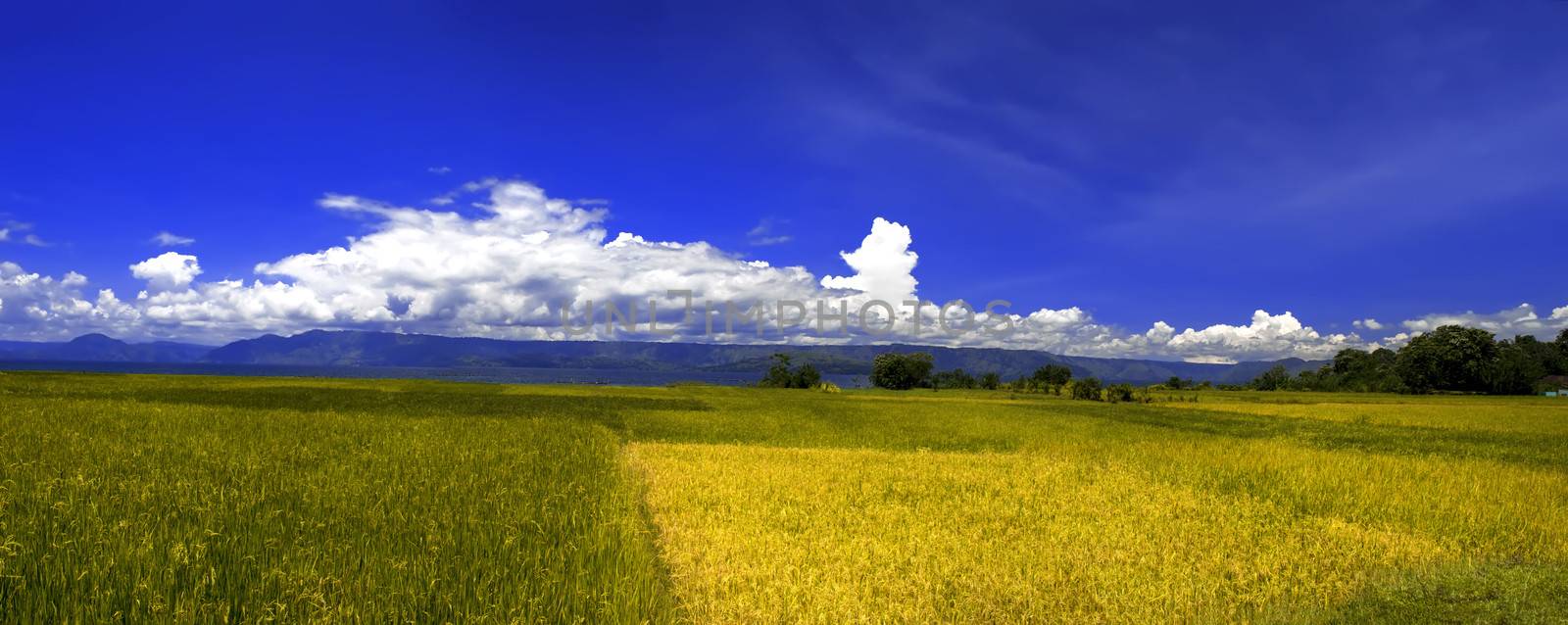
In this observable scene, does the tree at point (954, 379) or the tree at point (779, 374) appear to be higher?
the tree at point (779, 374)

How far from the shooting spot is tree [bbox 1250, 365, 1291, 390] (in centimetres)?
11382

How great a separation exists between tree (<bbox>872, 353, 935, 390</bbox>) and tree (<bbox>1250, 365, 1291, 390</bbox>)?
2065 inches

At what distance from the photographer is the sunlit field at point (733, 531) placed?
5.80 m

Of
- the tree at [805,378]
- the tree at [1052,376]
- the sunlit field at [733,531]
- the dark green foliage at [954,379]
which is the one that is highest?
the sunlit field at [733,531]

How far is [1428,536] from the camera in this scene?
981cm

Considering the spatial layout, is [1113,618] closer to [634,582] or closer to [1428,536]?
[634,582]

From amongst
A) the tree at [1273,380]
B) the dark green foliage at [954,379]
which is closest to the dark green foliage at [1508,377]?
the tree at [1273,380]

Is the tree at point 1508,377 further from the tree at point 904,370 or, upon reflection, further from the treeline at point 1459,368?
the tree at point 904,370

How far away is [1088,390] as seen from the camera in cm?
5875

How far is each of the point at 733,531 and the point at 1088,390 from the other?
56839mm

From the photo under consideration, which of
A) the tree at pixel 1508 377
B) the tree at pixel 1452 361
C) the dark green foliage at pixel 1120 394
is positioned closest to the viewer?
the dark green foliage at pixel 1120 394

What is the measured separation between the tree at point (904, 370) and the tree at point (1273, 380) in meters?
52.4

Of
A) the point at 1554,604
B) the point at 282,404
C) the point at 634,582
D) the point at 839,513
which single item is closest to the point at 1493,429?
the point at 1554,604

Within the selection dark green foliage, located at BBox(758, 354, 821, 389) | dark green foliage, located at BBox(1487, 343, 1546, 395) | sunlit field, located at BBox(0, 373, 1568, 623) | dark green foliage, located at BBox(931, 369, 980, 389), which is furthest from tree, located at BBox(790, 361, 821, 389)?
dark green foliage, located at BBox(1487, 343, 1546, 395)
